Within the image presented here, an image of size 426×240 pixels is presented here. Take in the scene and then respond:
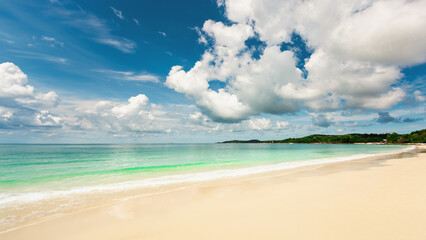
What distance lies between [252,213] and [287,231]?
1.42m

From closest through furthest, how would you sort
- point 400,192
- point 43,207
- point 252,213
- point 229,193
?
point 252,213
point 43,207
point 400,192
point 229,193

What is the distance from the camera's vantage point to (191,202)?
7312 mm

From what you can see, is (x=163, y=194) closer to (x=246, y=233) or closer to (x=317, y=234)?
(x=246, y=233)

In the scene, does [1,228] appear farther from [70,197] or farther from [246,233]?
[246,233]

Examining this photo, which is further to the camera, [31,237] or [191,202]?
[191,202]

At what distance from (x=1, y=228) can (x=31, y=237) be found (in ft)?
4.81

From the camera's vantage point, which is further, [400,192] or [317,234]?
[400,192]

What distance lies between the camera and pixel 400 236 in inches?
162

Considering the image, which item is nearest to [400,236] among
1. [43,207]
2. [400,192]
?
[400,192]

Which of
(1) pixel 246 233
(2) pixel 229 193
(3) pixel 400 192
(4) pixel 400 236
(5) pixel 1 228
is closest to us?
(4) pixel 400 236

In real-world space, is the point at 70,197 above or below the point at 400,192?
below

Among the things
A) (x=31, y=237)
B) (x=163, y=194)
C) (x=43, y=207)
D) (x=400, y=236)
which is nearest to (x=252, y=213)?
(x=400, y=236)

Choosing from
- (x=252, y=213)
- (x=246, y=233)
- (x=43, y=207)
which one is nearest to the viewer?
(x=246, y=233)

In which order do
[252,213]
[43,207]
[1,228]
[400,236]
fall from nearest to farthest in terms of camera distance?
[400,236] < [1,228] < [252,213] < [43,207]
